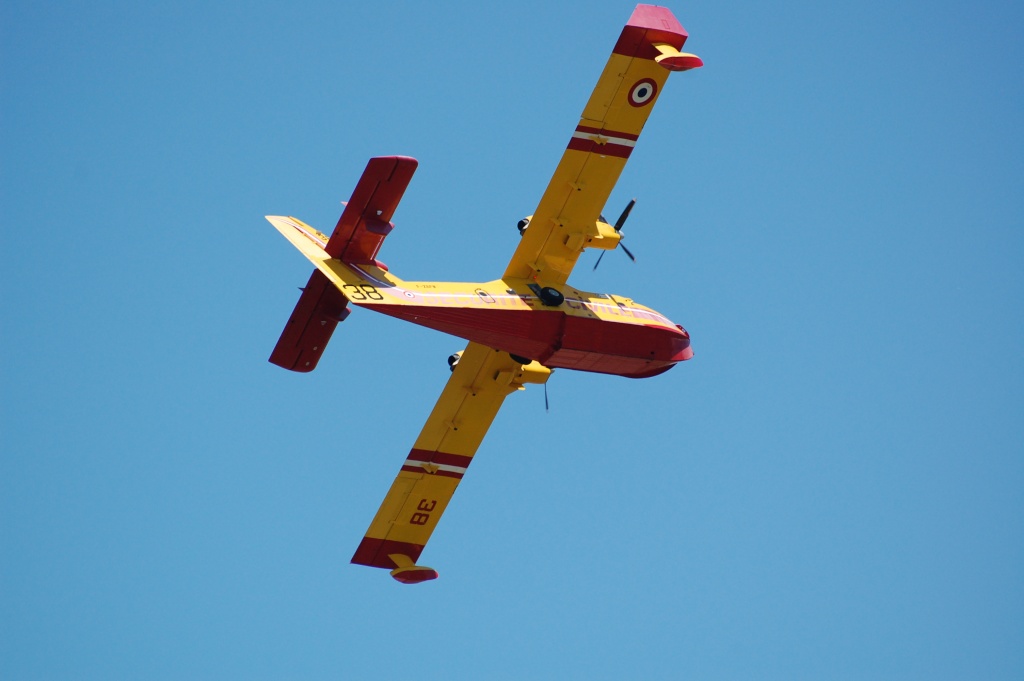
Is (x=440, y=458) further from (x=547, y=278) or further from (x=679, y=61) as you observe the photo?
(x=679, y=61)

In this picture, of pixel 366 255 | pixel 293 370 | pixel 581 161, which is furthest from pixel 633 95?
pixel 293 370

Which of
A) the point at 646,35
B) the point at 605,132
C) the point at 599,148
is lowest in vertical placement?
the point at 599,148

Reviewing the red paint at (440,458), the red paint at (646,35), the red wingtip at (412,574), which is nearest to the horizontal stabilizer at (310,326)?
the red paint at (440,458)

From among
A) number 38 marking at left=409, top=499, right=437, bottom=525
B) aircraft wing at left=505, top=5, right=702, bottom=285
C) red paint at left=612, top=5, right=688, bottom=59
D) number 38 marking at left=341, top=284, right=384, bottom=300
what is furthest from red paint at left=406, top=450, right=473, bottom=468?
red paint at left=612, top=5, right=688, bottom=59

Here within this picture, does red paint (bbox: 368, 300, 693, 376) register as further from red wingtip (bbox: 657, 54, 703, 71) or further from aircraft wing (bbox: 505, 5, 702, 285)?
red wingtip (bbox: 657, 54, 703, 71)

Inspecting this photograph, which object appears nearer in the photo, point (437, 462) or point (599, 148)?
point (599, 148)

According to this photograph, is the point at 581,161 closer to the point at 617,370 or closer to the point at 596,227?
the point at 596,227

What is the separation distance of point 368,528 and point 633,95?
12180mm

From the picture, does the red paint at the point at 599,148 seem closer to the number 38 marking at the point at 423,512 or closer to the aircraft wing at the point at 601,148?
the aircraft wing at the point at 601,148

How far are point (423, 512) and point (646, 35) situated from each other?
12678 millimetres

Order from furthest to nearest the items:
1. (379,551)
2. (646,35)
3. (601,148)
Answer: (379,551), (601,148), (646,35)

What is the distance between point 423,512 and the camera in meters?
37.9

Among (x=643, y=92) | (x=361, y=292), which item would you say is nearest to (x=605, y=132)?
(x=643, y=92)

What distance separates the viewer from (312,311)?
33.0 m
